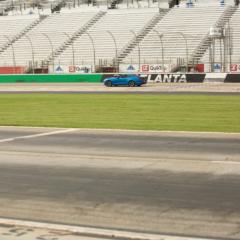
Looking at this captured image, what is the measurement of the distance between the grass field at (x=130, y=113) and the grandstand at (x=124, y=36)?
78.8 ft

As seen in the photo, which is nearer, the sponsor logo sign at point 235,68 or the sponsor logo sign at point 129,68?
the sponsor logo sign at point 235,68

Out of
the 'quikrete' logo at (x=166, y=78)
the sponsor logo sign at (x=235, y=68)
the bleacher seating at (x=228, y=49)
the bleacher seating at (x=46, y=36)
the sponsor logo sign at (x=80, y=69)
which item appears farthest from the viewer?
the bleacher seating at (x=46, y=36)

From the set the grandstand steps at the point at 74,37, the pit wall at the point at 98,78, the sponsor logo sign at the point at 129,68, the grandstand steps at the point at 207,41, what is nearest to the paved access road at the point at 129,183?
the pit wall at the point at 98,78

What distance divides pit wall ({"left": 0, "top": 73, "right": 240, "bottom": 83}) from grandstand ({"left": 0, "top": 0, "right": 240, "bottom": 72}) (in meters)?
3.33

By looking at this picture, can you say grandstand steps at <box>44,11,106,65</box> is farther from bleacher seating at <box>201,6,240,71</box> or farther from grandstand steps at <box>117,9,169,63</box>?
bleacher seating at <box>201,6,240,71</box>

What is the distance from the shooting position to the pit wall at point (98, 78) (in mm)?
48250

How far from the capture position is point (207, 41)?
5941 centimetres

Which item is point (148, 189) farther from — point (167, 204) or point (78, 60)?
point (78, 60)

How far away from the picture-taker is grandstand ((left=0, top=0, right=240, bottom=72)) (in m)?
58.5

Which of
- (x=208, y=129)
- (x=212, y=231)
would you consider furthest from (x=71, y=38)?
(x=212, y=231)

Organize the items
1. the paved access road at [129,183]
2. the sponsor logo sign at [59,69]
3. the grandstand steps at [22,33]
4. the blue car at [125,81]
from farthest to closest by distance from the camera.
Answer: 1. the grandstand steps at [22,33]
2. the sponsor logo sign at [59,69]
3. the blue car at [125,81]
4. the paved access road at [129,183]

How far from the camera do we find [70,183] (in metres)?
10.9

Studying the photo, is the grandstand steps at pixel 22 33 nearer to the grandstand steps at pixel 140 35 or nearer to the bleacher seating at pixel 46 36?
the bleacher seating at pixel 46 36

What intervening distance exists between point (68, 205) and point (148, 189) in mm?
1604
